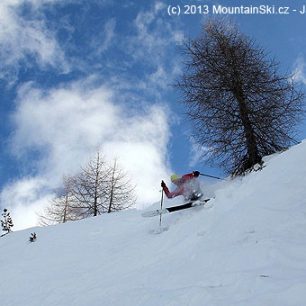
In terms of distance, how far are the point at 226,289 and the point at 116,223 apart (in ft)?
31.1

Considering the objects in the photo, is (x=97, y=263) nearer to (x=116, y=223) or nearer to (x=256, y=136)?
(x=116, y=223)

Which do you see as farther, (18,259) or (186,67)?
(186,67)

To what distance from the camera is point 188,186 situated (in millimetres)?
14008

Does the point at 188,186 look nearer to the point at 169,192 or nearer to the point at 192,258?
the point at 169,192

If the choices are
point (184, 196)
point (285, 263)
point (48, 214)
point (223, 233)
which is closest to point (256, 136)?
point (184, 196)

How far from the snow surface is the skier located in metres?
0.79

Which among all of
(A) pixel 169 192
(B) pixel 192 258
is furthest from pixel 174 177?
(B) pixel 192 258

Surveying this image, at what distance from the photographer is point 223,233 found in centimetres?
907

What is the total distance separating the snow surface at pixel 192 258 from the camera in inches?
250

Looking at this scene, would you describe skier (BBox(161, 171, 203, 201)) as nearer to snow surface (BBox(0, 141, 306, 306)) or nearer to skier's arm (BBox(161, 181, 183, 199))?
skier's arm (BBox(161, 181, 183, 199))

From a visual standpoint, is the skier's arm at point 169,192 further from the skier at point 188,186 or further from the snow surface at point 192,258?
the snow surface at point 192,258

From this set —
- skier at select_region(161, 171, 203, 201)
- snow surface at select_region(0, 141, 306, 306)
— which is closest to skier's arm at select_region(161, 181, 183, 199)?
skier at select_region(161, 171, 203, 201)

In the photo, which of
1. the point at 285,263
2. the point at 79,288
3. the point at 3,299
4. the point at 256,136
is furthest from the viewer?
the point at 256,136

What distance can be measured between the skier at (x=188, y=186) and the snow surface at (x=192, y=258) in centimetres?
79
